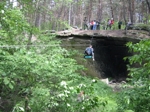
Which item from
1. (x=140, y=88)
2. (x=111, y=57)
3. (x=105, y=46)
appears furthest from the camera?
(x=111, y=57)

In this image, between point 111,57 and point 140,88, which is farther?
point 111,57

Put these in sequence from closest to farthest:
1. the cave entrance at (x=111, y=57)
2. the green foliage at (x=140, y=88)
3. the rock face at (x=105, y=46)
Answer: the green foliage at (x=140, y=88)
the rock face at (x=105, y=46)
the cave entrance at (x=111, y=57)

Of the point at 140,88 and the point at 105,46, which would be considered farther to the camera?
the point at 105,46

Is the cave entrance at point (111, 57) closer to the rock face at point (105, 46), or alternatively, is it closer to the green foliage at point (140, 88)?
the rock face at point (105, 46)

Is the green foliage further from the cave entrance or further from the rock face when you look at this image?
the cave entrance

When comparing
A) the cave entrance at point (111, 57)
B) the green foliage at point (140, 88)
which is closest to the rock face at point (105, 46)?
the cave entrance at point (111, 57)

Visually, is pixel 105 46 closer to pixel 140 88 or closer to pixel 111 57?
pixel 111 57

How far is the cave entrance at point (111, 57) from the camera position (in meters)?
14.7

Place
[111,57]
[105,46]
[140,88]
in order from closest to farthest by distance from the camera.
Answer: [140,88] → [105,46] → [111,57]

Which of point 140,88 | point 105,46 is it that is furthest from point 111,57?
point 140,88

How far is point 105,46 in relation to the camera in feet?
52.1

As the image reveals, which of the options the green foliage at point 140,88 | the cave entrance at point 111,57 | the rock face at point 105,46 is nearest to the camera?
the green foliage at point 140,88

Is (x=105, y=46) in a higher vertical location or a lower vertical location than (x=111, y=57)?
higher

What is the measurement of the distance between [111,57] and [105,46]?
1.41 m
